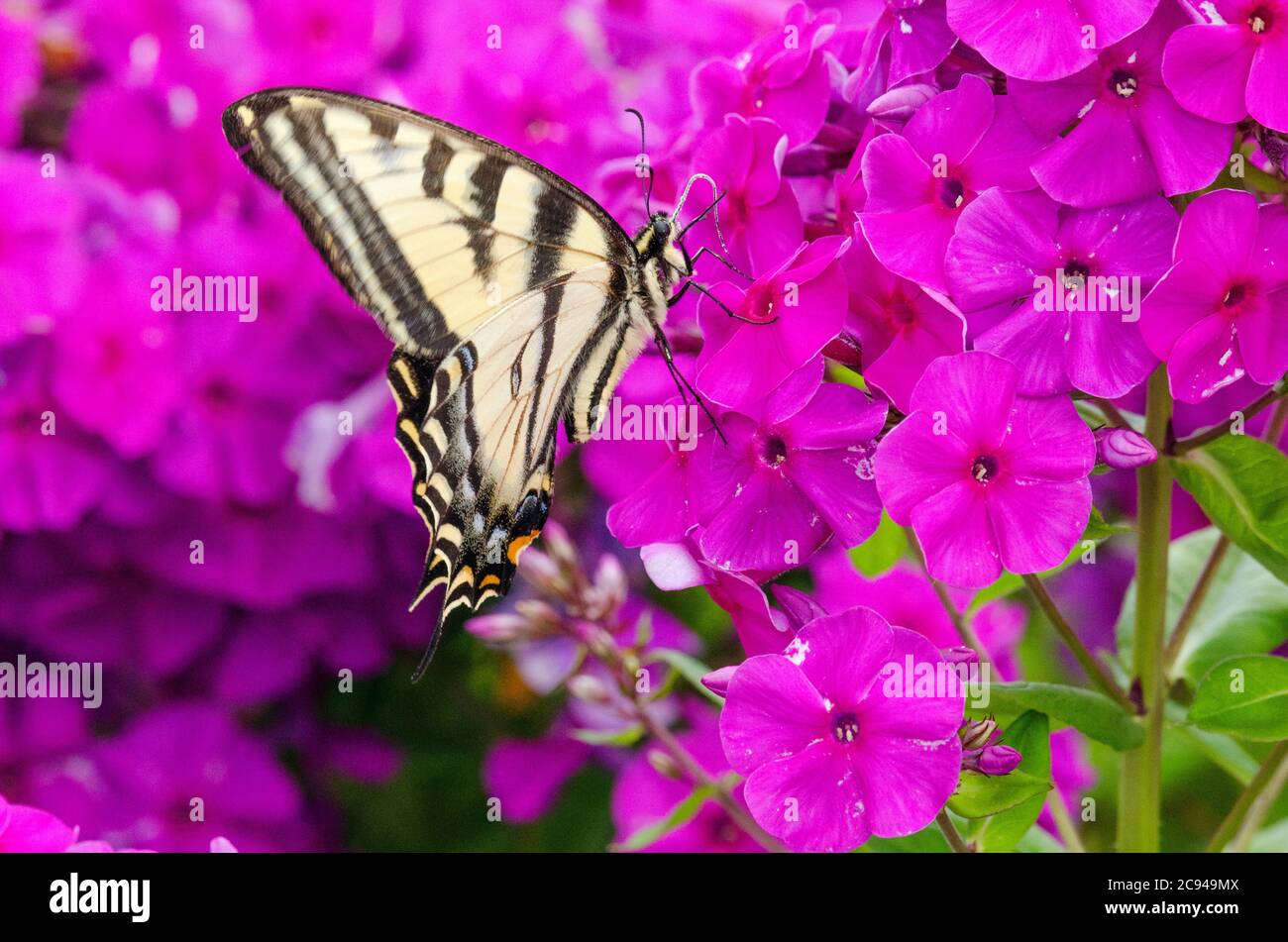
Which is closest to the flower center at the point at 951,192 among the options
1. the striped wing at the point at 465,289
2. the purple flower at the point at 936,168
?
the purple flower at the point at 936,168

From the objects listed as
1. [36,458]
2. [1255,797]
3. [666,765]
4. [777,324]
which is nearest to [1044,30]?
[777,324]

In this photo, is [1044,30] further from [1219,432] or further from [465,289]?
[465,289]

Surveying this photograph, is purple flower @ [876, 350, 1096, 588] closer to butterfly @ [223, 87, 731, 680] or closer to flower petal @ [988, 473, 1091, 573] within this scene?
flower petal @ [988, 473, 1091, 573]

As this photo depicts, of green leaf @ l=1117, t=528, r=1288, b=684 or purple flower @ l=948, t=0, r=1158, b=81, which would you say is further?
green leaf @ l=1117, t=528, r=1288, b=684

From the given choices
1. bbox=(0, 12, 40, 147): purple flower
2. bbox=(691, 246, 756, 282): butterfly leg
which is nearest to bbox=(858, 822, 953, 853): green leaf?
bbox=(691, 246, 756, 282): butterfly leg

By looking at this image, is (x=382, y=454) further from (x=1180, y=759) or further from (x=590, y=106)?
(x=1180, y=759)

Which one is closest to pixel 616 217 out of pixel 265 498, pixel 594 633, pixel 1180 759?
pixel 594 633

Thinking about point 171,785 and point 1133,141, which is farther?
point 171,785
